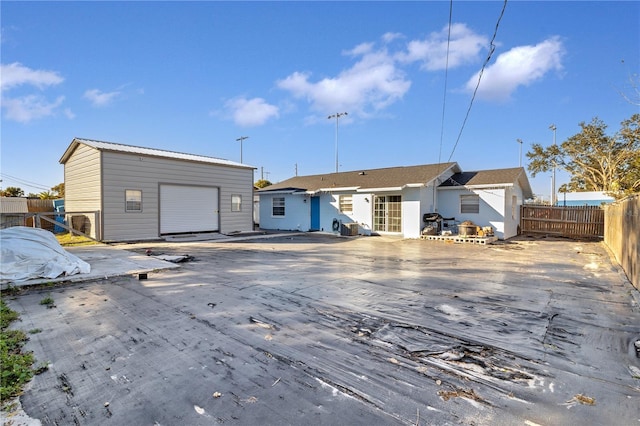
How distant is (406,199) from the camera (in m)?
15.4

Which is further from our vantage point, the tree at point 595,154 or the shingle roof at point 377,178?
the tree at point 595,154

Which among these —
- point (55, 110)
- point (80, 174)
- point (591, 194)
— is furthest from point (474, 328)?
point (591, 194)

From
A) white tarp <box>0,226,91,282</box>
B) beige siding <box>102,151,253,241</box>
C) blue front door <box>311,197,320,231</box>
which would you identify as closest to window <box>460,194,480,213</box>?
blue front door <box>311,197,320,231</box>

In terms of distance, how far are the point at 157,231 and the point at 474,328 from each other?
13.5 metres

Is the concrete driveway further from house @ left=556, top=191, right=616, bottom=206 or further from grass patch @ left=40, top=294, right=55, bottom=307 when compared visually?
house @ left=556, top=191, right=616, bottom=206

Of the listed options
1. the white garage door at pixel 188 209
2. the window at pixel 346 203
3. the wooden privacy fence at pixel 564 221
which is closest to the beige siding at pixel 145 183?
the white garage door at pixel 188 209

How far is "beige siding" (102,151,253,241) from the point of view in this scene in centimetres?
1241

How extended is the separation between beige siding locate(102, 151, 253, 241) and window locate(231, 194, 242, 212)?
21cm

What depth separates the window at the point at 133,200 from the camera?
12847 millimetres

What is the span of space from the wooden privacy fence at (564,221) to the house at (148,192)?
15.7 m

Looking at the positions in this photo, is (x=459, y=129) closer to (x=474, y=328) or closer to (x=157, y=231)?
(x=474, y=328)

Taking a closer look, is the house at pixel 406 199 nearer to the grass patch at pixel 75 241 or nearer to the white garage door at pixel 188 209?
the white garage door at pixel 188 209

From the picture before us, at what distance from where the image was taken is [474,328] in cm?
378

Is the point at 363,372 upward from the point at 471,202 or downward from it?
downward
